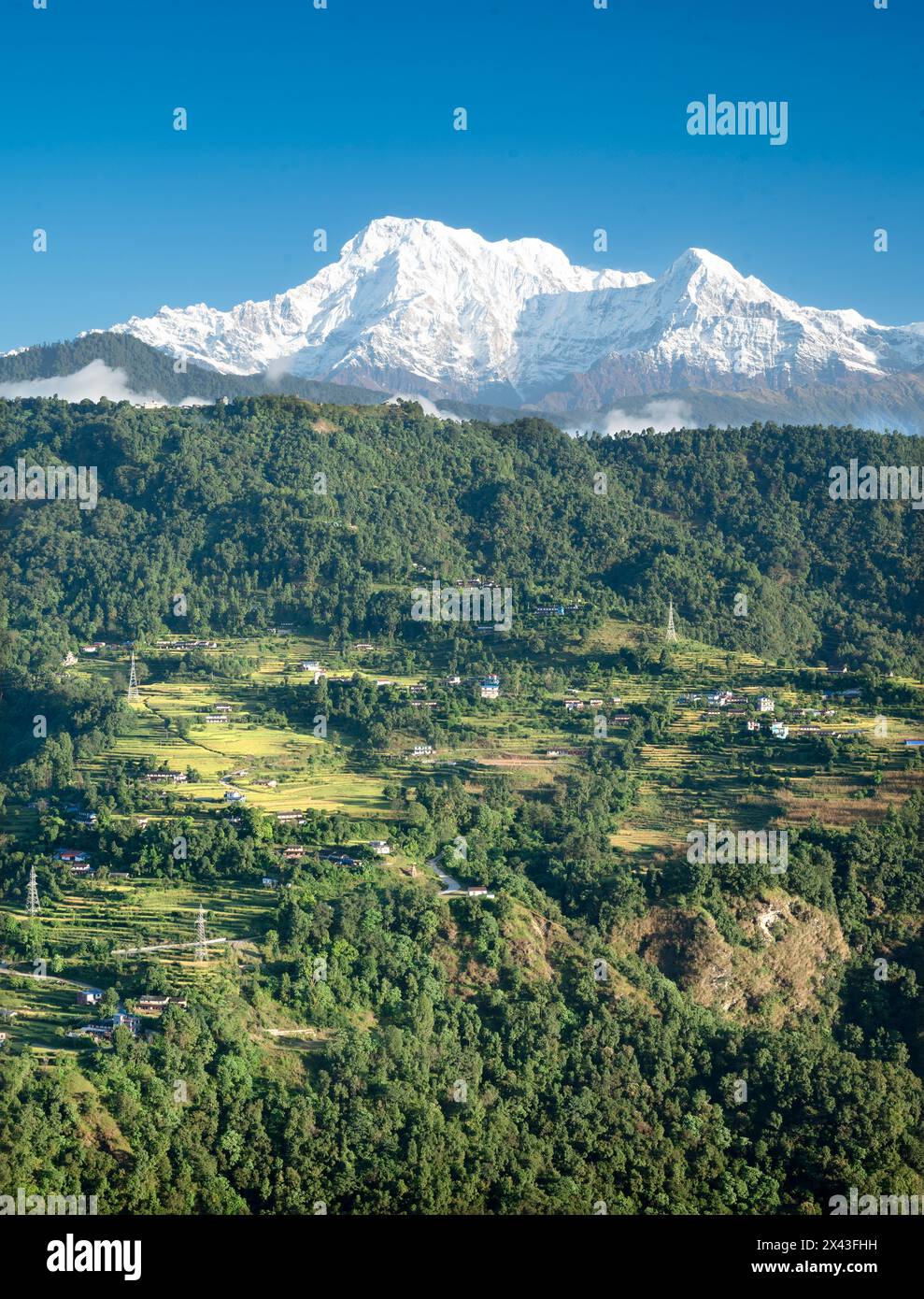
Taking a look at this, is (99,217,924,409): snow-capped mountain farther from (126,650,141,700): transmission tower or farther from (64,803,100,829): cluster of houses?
(64,803,100,829): cluster of houses

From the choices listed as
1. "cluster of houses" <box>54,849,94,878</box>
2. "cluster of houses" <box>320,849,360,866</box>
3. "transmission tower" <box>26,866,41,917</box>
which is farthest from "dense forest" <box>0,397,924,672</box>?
"cluster of houses" <box>320,849,360,866</box>

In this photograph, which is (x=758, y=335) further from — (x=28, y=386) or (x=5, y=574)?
(x=5, y=574)

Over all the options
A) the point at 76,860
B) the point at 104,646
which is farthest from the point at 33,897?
the point at 104,646

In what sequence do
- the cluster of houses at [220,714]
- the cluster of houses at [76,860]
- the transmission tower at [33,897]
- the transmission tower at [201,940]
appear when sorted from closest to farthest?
the transmission tower at [201,940], the transmission tower at [33,897], the cluster of houses at [76,860], the cluster of houses at [220,714]

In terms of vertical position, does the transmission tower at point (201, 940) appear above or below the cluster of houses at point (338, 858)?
below

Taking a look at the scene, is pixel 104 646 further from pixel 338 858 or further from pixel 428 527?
pixel 338 858

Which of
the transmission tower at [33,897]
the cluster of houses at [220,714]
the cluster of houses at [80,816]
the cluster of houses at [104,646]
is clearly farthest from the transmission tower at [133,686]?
the transmission tower at [33,897]

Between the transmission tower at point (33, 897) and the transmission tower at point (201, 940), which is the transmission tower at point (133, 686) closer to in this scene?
the transmission tower at point (33, 897)
